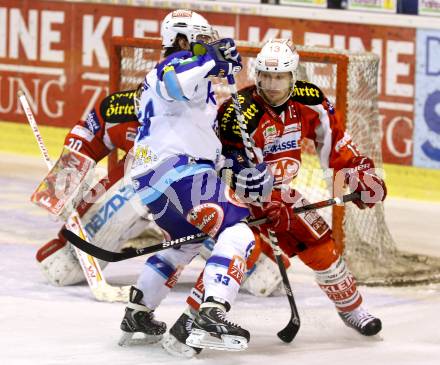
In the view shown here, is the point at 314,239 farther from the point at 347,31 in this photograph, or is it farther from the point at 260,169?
the point at 347,31

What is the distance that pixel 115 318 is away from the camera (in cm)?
579

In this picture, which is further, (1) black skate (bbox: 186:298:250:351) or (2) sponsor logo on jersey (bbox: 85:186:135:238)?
(2) sponsor logo on jersey (bbox: 85:186:135:238)

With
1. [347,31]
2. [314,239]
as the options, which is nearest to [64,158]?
[314,239]

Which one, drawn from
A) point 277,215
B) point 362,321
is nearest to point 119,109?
point 277,215

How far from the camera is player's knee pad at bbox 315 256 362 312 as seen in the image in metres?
5.54

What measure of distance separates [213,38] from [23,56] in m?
4.33

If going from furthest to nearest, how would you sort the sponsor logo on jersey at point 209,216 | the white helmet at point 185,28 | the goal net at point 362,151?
1. the goal net at point 362,151
2. the white helmet at point 185,28
3. the sponsor logo on jersey at point 209,216

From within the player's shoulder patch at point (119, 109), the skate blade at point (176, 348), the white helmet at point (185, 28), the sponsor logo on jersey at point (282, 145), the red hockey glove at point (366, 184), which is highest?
the white helmet at point (185, 28)

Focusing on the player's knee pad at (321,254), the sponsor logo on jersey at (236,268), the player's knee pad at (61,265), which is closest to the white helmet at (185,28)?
the player's knee pad at (321,254)

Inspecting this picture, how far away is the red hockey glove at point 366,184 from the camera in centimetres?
541

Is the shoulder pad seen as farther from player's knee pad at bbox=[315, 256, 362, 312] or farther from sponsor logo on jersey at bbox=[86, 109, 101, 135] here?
sponsor logo on jersey at bbox=[86, 109, 101, 135]

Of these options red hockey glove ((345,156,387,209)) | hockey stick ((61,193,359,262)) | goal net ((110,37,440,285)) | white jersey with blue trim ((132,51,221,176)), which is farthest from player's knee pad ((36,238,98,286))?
red hockey glove ((345,156,387,209))

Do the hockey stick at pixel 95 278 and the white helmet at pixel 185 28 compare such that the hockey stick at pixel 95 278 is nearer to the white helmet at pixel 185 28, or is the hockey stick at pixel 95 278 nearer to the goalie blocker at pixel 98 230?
the goalie blocker at pixel 98 230

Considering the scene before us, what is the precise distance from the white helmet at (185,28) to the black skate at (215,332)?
1458mm
